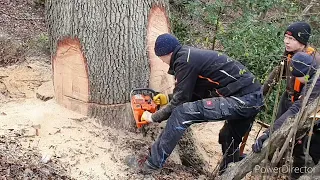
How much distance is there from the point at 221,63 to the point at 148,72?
0.82m

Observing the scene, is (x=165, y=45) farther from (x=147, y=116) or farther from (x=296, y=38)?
(x=296, y=38)

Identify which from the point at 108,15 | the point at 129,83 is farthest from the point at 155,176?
the point at 108,15

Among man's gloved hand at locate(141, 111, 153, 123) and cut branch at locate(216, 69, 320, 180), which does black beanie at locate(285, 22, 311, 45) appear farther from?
man's gloved hand at locate(141, 111, 153, 123)

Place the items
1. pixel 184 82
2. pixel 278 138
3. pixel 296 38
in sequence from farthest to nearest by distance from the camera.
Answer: pixel 296 38 → pixel 184 82 → pixel 278 138

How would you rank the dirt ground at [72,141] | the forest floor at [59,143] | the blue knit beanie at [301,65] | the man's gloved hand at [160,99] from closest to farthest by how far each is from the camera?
the blue knit beanie at [301,65]
the forest floor at [59,143]
the dirt ground at [72,141]
the man's gloved hand at [160,99]

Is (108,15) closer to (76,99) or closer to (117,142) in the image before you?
(76,99)

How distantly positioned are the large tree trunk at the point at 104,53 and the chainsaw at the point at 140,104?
0.33ft

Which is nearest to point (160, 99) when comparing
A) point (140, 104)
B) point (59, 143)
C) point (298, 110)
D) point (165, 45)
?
point (140, 104)

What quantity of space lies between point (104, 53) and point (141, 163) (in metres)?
1.10

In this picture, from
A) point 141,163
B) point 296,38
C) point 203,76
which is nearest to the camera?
point 203,76

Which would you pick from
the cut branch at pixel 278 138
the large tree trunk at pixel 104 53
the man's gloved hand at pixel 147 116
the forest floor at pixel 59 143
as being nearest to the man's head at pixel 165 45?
the large tree trunk at pixel 104 53

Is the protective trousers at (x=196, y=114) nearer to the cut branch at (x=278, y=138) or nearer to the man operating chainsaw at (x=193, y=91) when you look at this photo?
the man operating chainsaw at (x=193, y=91)

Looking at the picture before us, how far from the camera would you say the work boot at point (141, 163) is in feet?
12.4

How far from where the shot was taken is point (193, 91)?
387 centimetres
